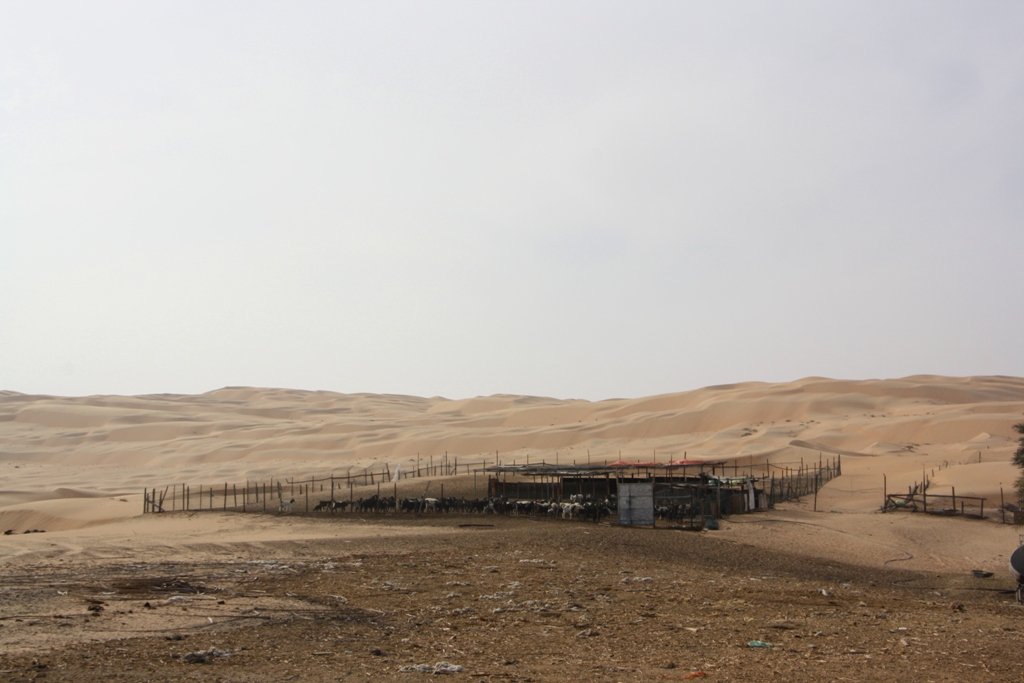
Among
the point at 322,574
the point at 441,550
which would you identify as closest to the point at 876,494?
the point at 441,550

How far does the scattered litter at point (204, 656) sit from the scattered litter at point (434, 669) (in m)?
1.96

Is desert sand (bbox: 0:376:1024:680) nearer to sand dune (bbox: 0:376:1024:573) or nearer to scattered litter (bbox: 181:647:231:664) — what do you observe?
sand dune (bbox: 0:376:1024:573)

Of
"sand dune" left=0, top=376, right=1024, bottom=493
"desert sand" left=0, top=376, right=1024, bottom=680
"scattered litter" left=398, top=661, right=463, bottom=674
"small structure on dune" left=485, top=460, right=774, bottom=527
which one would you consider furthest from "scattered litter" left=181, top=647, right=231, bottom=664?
"sand dune" left=0, top=376, right=1024, bottom=493

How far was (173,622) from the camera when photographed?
37.2 feet

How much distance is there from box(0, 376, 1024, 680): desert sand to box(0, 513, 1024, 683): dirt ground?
0.57 meters

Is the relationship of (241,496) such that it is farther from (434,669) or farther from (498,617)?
(434,669)

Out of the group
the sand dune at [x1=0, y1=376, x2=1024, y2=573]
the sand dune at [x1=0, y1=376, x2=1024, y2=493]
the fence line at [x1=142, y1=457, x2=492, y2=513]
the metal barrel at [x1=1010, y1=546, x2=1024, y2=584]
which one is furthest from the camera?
the sand dune at [x1=0, y1=376, x2=1024, y2=493]

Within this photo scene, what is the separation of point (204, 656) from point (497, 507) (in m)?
20.1

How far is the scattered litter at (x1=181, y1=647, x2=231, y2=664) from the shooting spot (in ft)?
30.4

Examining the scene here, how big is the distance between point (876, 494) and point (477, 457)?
972 inches

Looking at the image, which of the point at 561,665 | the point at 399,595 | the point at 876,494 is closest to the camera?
the point at 561,665

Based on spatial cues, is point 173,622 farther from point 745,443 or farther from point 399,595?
point 745,443

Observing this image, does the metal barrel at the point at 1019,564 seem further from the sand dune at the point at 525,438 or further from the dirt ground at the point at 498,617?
the sand dune at the point at 525,438

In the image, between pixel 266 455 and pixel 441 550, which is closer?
pixel 441 550
